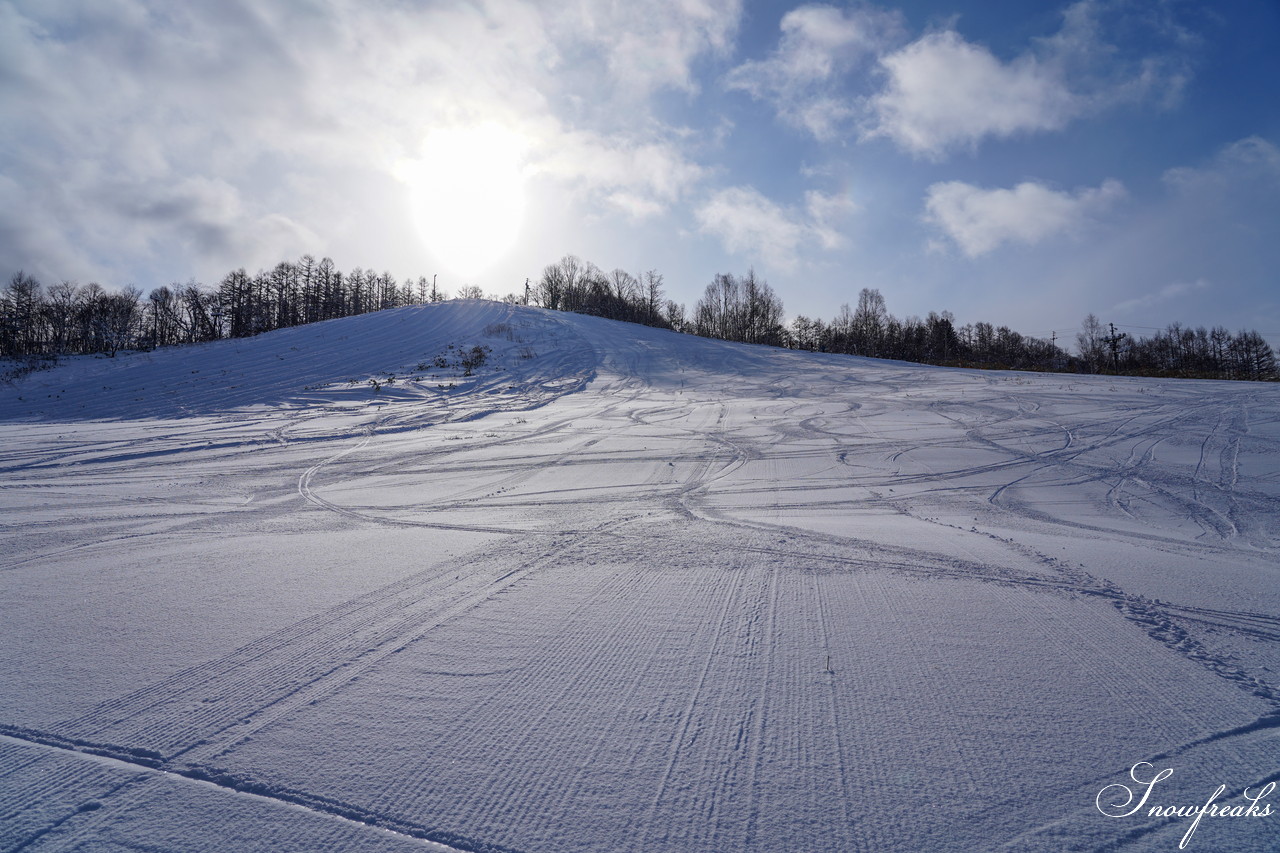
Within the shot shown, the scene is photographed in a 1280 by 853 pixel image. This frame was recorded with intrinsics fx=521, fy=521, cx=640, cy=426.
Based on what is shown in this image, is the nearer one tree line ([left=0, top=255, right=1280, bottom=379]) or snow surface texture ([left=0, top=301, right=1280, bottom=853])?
snow surface texture ([left=0, top=301, right=1280, bottom=853])

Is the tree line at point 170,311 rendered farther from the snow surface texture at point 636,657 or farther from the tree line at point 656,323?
the snow surface texture at point 636,657

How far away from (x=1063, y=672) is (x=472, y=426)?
11899 mm

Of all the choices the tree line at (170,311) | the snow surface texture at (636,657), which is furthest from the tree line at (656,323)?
the snow surface texture at (636,657)

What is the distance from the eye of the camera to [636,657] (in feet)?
9.07

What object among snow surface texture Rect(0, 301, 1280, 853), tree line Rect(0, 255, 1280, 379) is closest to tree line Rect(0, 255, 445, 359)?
tree line Rect(0, 255, 1280, 379)

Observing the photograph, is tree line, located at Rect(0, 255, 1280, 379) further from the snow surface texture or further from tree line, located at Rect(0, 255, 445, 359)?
the snow surface texture

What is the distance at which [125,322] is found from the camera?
42531 millimetres

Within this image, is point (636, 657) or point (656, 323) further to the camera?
point (656, 323)

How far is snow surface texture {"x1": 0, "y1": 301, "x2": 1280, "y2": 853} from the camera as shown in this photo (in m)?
1.81

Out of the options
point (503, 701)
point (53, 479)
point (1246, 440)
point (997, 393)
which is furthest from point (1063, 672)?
point (997, 393)

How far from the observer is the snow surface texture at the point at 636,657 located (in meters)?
1.81

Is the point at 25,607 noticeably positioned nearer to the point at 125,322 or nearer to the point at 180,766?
the point at 180,766

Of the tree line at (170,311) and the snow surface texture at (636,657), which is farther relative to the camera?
the tree line at (170,311)

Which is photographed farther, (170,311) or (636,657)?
(170,311)
